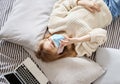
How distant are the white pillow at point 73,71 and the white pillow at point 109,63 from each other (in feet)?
0.11

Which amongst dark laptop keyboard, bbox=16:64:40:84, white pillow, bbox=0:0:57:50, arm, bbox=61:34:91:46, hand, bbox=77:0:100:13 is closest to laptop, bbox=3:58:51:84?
dark laptop keyboard, bbox=16:64:40:84

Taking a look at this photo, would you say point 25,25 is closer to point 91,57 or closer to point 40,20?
point 40,20

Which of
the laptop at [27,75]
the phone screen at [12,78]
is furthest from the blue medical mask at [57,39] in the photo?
the phone screen at [12,78]

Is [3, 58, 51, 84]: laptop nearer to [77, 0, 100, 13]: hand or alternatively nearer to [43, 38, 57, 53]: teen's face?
[43, 38, 57, 53]: teen's face

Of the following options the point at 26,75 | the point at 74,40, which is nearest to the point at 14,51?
the point at 26,75

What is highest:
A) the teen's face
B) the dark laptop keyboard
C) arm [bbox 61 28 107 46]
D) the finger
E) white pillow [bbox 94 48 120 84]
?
the finger

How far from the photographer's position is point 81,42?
1396 millimetres

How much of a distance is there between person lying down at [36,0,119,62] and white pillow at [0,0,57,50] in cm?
4

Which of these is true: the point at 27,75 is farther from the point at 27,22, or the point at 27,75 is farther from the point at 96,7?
the point at 96,7

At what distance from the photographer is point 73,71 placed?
138 cm

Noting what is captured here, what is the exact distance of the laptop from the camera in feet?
4.68

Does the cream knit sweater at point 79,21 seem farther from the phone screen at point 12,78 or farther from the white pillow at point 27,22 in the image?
the phone screen at point 12,78

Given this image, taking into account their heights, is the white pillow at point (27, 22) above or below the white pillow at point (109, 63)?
above

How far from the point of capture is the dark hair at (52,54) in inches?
54.0
